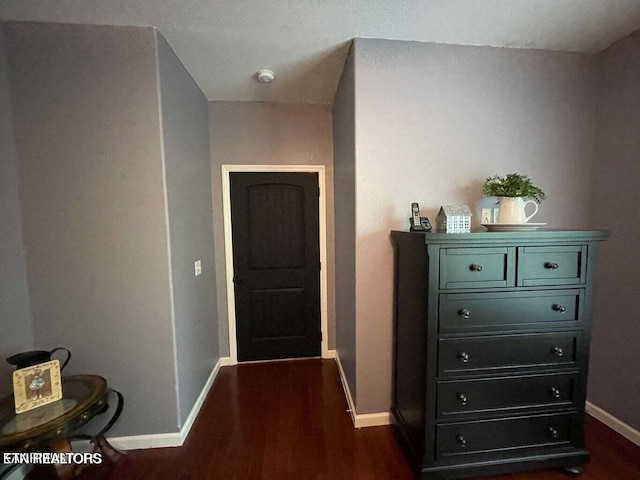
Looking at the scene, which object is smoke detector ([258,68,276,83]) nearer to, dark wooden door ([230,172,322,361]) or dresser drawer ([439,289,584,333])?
dark wooden door ([230,172,322,361])

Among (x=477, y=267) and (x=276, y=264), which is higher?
(x=477, y=267)

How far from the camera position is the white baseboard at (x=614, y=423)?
1734 millimetres

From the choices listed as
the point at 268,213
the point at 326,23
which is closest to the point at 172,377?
the point at 268,213

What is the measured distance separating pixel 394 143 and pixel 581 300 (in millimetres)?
1374

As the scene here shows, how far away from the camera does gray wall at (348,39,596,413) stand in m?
1.78

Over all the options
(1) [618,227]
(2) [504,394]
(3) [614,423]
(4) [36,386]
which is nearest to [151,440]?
(4) [36,386]

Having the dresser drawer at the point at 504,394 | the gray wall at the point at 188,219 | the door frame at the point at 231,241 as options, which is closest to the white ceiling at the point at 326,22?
the gray wall at the point at 188,219

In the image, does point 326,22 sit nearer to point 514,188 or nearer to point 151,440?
point 514,188

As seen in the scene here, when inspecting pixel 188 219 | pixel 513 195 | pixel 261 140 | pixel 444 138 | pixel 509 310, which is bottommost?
pixel 509 310

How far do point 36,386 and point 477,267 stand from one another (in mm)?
2340

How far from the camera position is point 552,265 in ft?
4.67

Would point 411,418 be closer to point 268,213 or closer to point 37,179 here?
point 268,213

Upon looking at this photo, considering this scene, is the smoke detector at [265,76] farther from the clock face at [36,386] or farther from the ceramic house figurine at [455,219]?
the clock face at [36,386]

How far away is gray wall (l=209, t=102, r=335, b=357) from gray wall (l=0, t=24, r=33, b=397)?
4.39ft
